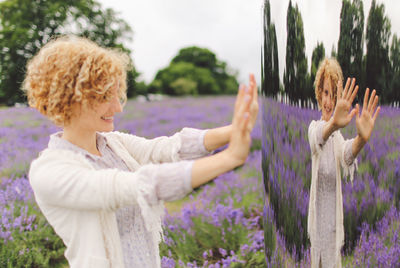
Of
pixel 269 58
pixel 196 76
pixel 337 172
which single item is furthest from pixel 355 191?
pixel 196 76

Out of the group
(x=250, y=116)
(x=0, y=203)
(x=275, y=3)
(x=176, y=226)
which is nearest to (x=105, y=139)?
(x=250, y=116)

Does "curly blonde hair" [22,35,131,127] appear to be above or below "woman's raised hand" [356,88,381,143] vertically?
above

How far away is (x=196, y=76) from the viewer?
27.4m

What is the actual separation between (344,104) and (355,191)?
0.25 m

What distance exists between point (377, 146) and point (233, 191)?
3.15m

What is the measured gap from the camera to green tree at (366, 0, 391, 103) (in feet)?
3.40

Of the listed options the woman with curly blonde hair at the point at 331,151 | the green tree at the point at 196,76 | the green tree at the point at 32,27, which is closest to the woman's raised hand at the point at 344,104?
the woman with curly blonde hair at the point at 331,151

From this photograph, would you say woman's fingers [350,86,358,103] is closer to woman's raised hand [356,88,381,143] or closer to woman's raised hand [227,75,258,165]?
woman's raised hand [356,88,381,143]

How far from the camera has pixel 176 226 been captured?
3.14m

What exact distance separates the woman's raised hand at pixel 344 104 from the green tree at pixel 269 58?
294mm

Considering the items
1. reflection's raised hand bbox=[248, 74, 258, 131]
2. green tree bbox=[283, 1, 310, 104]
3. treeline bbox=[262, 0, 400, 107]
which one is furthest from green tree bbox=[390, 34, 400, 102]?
reflection's raised hand bbox=[248, 74, 258, 131]

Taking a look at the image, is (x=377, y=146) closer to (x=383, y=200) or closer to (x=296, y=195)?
(x=383, y=200)

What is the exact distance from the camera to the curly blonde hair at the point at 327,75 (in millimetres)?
1069

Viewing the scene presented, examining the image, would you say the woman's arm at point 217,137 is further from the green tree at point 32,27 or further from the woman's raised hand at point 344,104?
the green tree at point 32,27
